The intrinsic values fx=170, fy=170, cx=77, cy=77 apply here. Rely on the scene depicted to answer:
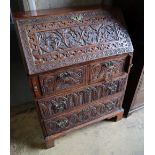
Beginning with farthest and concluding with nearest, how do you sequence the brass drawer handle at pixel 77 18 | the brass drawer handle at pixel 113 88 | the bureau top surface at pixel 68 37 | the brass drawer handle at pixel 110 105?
the brass drawer handle at pixel 110 105 → the brass drawer handle at pixel 113 88 → the brass drawer handle at pixel 77 18 → the bureau top surface at pixel 68 37

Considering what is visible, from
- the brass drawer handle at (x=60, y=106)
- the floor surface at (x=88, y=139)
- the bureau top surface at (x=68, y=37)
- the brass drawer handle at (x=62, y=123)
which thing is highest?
the bureau top surface at (x=68, y=37)

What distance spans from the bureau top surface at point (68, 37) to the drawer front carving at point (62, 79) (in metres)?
0.06

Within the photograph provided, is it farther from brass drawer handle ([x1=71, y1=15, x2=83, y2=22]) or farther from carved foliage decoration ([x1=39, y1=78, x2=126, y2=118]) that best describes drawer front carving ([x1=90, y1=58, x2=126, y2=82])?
brass drawer handle ([x1=71, y1=15, x2=83, y2=22])

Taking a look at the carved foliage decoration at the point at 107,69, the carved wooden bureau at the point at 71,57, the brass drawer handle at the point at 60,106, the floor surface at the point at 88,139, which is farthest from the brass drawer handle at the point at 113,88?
the floor surface at the point at 88,139

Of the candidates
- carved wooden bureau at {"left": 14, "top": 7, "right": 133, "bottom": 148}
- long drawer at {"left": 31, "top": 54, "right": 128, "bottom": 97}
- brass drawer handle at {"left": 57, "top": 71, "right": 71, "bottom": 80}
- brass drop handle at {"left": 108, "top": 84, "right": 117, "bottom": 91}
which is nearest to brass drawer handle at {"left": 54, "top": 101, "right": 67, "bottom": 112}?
carved wooden bureau at {"left": 14, "top": 7, "right": 133, "bottom": 148}

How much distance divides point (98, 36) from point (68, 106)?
516 mm

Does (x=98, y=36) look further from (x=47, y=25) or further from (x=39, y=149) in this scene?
(x=39, y=149)

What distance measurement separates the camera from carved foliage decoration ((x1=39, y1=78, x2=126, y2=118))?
1098 mm

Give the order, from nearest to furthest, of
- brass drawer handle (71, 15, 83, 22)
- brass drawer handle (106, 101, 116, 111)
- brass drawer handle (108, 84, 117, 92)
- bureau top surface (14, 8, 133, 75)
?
bureau top surface (14, 8, 133, 75) → brass drawer handle (71, 15, 83, 22) → brass drawer handle (108, 84, 117, 92) → brass drawer handle (106, 101, 116, 111)

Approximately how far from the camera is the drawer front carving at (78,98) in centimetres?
110

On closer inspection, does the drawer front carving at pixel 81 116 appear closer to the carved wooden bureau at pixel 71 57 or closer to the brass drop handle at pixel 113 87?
the carved wooden bureau at pixel 71 57

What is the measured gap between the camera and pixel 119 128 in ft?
5.12

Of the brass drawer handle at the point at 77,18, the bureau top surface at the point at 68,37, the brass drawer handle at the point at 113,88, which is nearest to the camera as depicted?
the bureau top surface at the point at 68,37
